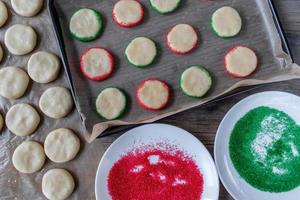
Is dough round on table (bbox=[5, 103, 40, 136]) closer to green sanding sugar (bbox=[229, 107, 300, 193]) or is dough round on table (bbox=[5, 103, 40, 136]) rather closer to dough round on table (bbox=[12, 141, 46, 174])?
dough round on table (bbox=[12, 141, 46, 174])

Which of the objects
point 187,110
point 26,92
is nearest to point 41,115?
point 26,92

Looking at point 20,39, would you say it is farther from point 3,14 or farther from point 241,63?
point 241,63

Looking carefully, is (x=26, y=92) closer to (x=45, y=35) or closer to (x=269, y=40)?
(x=45, y=35)

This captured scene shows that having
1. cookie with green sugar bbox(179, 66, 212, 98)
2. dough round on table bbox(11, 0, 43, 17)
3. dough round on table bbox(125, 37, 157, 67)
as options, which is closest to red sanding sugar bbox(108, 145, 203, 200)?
cookie with green sugar bbox(179, 66, 212, 98)

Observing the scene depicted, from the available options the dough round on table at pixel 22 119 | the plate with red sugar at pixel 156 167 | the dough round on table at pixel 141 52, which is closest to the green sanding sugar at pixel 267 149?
the plate with red sugar at pixel 156 167

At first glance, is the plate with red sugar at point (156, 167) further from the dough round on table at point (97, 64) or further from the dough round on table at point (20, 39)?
the dough round on table at point (20, 39)

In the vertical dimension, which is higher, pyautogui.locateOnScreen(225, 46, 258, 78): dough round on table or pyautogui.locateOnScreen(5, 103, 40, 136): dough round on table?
pyautogui.locateOnScreen(5, 103, 40, 136): dough round on table

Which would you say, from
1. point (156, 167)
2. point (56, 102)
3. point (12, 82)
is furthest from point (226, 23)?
point (12, 82)
